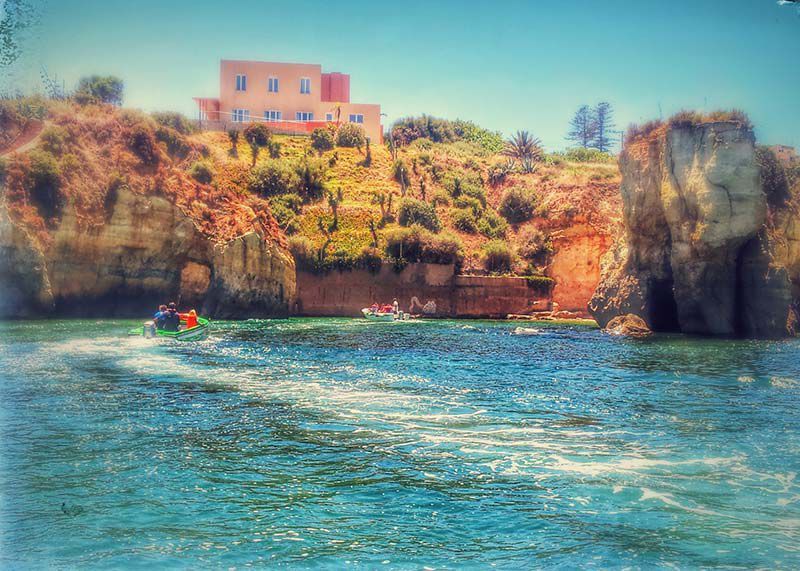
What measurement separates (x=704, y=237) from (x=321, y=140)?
4606cm

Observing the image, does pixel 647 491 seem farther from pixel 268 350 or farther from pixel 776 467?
pixel 268 350

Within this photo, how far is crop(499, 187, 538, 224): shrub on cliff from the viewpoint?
67.2 metres

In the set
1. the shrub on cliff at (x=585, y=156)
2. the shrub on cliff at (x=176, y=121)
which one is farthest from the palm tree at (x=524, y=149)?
the shrub on cliff at (x=176, y=121)

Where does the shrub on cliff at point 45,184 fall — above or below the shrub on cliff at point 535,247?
above

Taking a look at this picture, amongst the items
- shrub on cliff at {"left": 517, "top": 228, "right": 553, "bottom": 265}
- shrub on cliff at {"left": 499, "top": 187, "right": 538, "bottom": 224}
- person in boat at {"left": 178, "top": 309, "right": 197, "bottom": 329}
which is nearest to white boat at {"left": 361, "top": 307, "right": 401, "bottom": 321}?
person in boat at {"left": 178, "top": 309, "right": 197, "bottom": 329}

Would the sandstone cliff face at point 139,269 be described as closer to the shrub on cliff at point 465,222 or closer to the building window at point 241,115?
the shrub on cliff at point 465,222

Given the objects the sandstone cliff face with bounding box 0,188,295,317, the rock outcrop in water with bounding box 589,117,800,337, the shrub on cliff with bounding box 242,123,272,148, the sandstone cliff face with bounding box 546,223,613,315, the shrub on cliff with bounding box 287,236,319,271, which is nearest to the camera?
the rock outcrop in water with bounding box 589,117,800,337

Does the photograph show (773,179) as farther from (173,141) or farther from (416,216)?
(173,141)

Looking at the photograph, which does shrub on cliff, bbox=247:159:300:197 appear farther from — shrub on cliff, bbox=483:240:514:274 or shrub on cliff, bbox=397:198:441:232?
shrub on cliff, bbox=483:240:514:274

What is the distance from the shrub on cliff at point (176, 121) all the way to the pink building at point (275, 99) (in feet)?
17.1

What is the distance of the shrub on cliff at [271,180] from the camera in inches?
2462

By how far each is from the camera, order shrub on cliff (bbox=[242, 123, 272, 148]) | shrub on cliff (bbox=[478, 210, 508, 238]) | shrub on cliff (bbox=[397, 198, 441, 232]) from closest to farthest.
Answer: shrub on cliff (bbox=[397, 198, 441, 232]), shrub on cliff (bbox=[478, 210, 508, 238]), shrub on cliff (bbox=[242, 123, 272, 148])

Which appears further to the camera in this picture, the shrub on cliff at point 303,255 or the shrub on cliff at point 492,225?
the shrub on cliff at point 492,225

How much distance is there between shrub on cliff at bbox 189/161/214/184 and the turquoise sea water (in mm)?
30785
